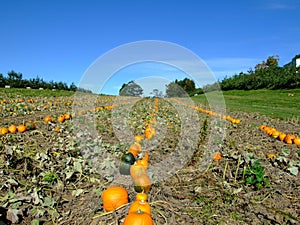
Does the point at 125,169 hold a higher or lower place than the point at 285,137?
higher

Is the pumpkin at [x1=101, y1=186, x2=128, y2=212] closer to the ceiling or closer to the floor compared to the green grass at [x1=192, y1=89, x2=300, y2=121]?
closer to the floor

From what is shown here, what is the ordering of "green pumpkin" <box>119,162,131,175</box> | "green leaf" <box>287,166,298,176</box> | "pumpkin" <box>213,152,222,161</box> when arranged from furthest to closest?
"pumpkin" <box>213,152,222,161</box>
"green leaf" <box>287,166,298,176</box>
"green pumpkin" <box>119,162,131,175</box>

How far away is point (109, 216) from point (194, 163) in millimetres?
1925

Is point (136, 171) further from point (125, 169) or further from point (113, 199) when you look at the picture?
point (113, 199)

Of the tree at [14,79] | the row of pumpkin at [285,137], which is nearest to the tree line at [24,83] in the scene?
the tree at [14,79]

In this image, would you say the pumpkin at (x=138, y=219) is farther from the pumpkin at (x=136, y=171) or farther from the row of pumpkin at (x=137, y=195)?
the pumpkin at (x=136, y=171)

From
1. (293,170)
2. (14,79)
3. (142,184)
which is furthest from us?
(14,79)

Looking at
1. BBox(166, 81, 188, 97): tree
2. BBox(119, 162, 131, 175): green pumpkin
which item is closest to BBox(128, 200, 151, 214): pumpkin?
BBox(119, 162, 131, 175): green pumpkin

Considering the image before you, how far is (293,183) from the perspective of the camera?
12.5 feet

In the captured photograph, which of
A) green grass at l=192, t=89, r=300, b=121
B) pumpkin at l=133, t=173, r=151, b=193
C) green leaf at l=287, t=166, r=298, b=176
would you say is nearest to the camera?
pumpkin at l=133, t=173, r=151, b=193

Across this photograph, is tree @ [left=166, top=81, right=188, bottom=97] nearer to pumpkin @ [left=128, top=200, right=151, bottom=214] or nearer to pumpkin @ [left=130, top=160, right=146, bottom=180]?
pumpkin @ [left=130, top=160, right=146, bottom=180]

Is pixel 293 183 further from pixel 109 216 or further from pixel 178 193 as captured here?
pixel 109 216

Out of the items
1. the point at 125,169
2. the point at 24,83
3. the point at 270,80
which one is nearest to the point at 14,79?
the point at 24,83

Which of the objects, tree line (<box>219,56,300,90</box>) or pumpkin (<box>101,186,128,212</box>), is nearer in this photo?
pumpkin (<box>101,186,128,212</box>)
